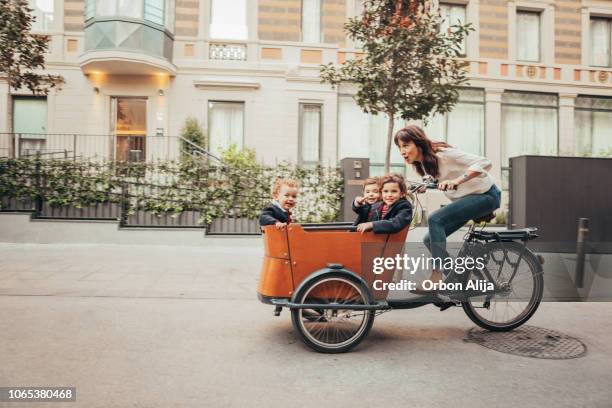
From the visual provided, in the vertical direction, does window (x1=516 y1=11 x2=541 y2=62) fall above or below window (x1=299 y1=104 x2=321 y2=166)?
above

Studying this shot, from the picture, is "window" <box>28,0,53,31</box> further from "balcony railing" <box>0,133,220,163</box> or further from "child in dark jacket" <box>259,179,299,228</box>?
"child in dark jacket" <box>259,179,299,228</box>

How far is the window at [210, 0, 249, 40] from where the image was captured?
590 inches

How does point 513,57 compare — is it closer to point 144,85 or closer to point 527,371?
point 144,85

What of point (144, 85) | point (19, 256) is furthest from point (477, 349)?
point (144, 85)

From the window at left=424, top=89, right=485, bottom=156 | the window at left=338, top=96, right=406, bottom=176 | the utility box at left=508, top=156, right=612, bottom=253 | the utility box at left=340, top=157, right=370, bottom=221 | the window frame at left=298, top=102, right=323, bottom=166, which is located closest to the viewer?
the utility box at left=508, top=156, right=612, bottom=253

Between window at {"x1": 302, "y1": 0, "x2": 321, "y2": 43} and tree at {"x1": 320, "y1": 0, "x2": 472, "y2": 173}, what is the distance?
6335mm

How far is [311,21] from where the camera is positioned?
15.4 metres

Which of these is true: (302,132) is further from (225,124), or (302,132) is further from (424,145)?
(424,145)

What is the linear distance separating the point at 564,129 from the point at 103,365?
18.4 metres

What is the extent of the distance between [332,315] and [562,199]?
7.89 metres

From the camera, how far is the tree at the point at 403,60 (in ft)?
28.8

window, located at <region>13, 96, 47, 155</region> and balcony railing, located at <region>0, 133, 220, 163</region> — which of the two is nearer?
balcony railing, located at <region>0, 133, 220, 163</region>

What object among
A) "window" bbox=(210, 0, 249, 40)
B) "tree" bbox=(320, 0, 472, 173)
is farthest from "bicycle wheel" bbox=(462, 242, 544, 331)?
"window" bbox=(210, 0, 249, 40)

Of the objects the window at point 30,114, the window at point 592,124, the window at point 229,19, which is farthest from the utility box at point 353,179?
the window at point 592,124
